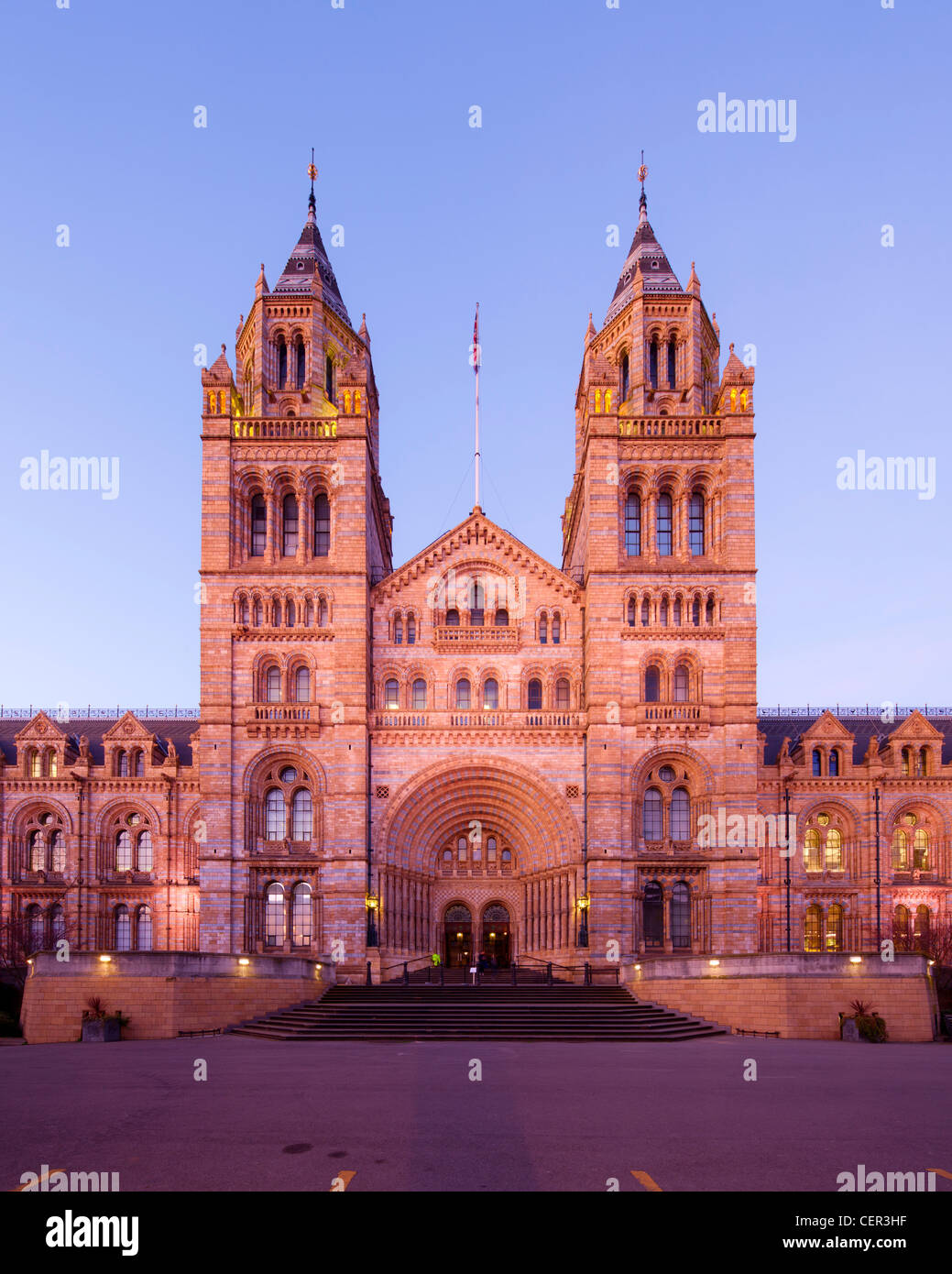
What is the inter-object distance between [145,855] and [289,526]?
1953 centimetres

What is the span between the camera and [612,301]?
51.5 m

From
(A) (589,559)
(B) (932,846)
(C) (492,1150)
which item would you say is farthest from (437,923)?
(C) (492,1150)

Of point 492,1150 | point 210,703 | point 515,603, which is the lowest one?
point 492,1150

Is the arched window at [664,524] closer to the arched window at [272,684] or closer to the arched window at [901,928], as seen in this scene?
the arched window at [272,684]

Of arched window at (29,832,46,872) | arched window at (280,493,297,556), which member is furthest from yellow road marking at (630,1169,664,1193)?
arched window at (29,832,46,872)

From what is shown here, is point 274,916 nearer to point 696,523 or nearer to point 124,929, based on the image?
point 124,929

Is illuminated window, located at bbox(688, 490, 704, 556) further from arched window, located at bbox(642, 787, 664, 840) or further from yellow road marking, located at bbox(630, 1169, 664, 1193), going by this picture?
yellow road marking, located at bbox(630, 1169, 664, 1193)

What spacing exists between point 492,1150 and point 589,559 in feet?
115

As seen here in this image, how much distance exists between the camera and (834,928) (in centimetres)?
4909

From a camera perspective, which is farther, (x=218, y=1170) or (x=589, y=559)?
(x=589, y=559)

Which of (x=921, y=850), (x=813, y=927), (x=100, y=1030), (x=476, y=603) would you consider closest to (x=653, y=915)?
(x=813, y=927)
